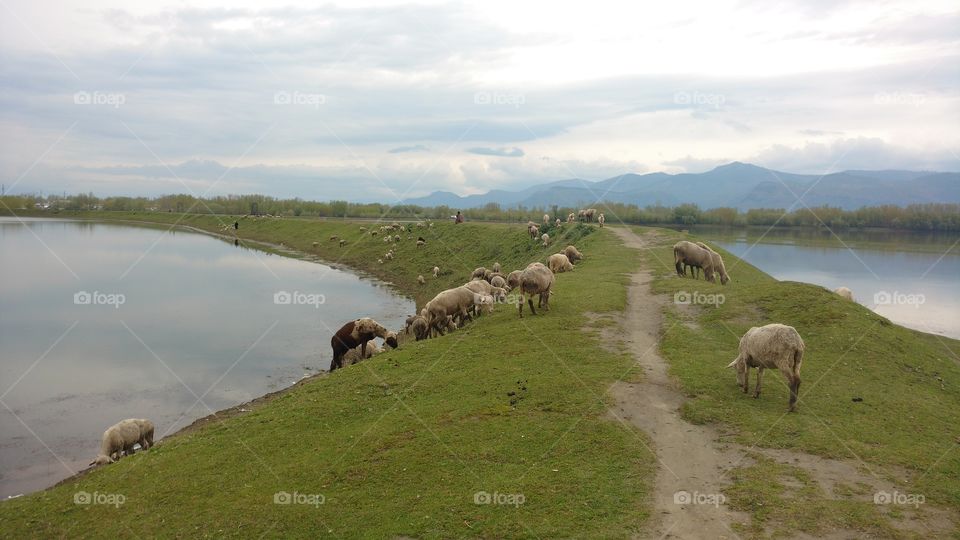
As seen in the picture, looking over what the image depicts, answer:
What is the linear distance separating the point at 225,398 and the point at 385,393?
425 inches

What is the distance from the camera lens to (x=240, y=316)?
39.7m

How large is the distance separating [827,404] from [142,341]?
111 ft

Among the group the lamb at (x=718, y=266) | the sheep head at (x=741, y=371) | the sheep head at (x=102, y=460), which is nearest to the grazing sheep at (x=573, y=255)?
the lamb at (x=718, y=266)

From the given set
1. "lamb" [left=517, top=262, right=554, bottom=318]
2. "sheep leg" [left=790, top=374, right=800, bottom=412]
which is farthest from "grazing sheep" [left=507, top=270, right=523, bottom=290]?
"sheep leg" [left=790, top=374, right=800, bottom=412]

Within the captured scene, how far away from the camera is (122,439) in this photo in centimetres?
1842

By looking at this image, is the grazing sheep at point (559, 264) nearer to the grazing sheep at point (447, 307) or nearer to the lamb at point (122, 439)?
the grazing sheep at point (447, 307)

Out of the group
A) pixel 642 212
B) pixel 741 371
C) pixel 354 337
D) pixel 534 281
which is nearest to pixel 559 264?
pixel 534 281

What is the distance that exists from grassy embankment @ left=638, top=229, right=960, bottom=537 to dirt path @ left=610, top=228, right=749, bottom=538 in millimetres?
406

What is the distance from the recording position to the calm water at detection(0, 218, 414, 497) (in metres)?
21.2

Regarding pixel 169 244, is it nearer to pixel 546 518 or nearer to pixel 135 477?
pixel 135 477

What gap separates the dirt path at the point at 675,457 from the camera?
9.80m

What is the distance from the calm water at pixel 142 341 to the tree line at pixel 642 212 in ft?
124

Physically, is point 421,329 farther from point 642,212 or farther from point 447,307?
point 642,212

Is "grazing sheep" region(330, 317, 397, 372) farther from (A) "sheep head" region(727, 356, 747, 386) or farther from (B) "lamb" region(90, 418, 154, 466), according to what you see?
(A) "sheep head" region(727, 356, 747, 386)
